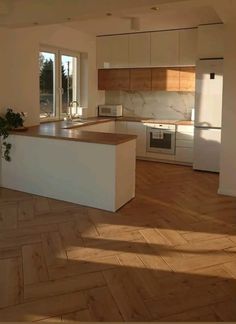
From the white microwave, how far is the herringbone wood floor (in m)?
2.89

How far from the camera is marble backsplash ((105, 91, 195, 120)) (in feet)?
22.0

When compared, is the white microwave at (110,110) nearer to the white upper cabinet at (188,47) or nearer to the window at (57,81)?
the window at (57,81)

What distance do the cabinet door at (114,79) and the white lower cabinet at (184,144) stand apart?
4.76 ft

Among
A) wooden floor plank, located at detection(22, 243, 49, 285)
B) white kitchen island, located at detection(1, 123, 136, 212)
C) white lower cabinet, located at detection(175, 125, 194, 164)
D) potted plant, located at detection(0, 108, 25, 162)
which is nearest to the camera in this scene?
wooden floor plank, located at detection(22, 243, 49, 285)

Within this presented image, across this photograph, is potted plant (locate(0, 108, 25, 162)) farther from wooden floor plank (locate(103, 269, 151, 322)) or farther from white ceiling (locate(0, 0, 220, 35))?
wooden floor plank (locate(103, 269, 151, 322))

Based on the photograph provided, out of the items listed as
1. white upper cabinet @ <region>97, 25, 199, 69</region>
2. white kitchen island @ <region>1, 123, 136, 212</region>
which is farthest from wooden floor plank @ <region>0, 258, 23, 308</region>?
white upper cabinet @ <region>97, 25, 199, 69</region>

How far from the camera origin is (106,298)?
90.6 inches

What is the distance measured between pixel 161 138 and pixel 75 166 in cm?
266

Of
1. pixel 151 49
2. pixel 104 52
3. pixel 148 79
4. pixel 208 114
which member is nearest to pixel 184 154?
pixel 208 114

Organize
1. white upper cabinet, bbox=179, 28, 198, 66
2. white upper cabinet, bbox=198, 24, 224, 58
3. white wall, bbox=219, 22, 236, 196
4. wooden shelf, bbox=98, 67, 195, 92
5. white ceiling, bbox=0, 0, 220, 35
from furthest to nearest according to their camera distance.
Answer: wooden shelf, bbox=98, 67, 195, 92 < white upper cabinet, bbox=179, 28, 198, 66 < white upper cabinet, bbox=198, 24, 224, 58 < white wall, bbox=219, 22, 236, 196 < white ceiling, bbox=0, 0, 220, 35

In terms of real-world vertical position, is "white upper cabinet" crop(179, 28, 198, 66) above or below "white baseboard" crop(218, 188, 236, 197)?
above

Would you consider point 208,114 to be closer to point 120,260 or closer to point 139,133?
point 139,133

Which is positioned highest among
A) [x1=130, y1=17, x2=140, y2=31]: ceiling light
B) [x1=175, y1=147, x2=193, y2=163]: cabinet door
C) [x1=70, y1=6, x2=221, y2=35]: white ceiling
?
[x1=70, y1=6, x2=221, y2=35]: white ceiling

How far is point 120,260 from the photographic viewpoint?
283cm
